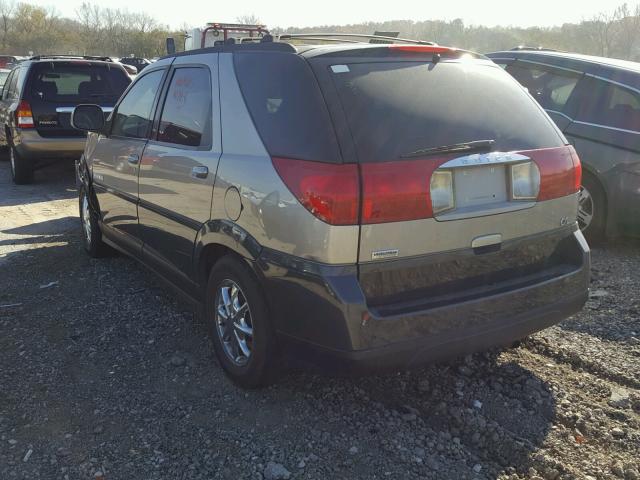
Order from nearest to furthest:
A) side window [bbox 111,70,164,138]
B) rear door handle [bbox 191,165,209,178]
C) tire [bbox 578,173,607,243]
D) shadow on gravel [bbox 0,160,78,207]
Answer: rear door handle [bbox 191,165,209,178]
side window [bbox 111,70,164,138]
tire [bbox 578,173,607,243]
shadow on gravel [bbox 0,160,78,207]

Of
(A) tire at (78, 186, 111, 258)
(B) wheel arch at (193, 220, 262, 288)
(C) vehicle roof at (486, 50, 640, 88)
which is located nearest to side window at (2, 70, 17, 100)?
(A) tire at (78, 186, 111, 258)

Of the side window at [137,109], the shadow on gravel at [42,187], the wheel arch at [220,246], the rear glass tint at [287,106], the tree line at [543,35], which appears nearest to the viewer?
the rear glass tint at [287,106]

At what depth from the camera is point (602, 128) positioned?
5.63 meters

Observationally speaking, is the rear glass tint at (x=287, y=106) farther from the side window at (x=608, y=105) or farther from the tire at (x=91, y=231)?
the side window at (x=608, y=105)

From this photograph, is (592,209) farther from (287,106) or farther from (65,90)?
(65,90)

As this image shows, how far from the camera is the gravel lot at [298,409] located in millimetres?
2705

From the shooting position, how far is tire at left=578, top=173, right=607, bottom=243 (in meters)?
5.60

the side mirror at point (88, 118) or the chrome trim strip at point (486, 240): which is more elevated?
the side mirror at point (88, 118)

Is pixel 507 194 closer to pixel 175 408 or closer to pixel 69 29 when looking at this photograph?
pixel 175 408

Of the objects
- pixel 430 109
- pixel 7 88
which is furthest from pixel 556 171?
pixel 7 88

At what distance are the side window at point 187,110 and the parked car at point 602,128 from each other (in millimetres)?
3770

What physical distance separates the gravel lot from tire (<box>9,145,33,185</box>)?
591 centimetres

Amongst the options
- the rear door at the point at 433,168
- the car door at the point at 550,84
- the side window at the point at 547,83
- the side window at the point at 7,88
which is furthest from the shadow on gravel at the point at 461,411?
the side window at the point at 7,88

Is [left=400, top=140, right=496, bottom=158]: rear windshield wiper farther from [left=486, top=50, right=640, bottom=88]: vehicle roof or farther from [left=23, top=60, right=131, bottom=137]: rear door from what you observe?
[left=23, top=60, right=131, bottom=137]: rear door
